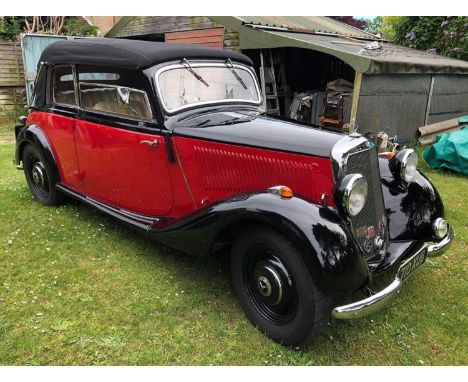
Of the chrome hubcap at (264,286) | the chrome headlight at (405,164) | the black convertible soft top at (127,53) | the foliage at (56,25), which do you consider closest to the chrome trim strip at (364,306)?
the chrome hubcap at (264,286)

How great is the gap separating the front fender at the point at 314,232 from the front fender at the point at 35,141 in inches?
106

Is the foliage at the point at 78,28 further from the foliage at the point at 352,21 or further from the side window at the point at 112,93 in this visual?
the side window at the point at 112,93

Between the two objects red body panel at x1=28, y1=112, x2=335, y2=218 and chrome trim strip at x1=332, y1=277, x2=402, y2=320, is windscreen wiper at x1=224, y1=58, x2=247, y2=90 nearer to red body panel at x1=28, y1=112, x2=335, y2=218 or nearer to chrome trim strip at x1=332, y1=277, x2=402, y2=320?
red body panel at x1=28, y1=112, x2=335, y2=218

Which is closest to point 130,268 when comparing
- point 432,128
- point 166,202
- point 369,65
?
point 166,202

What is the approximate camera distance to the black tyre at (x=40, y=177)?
462cm

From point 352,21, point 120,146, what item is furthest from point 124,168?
point 352,21

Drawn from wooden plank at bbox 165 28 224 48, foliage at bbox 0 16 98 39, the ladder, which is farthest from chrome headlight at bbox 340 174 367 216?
foliage at bbox 0 16 98 39

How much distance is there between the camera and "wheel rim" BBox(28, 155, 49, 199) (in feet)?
15.7

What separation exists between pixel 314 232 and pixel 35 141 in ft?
11.9

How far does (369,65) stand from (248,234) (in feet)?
17.3

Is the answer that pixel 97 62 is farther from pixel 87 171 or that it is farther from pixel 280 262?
pixel 280 262

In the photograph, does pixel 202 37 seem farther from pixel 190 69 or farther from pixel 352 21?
pixel 352 21

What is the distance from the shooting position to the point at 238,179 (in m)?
2.99

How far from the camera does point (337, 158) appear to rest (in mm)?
2590
